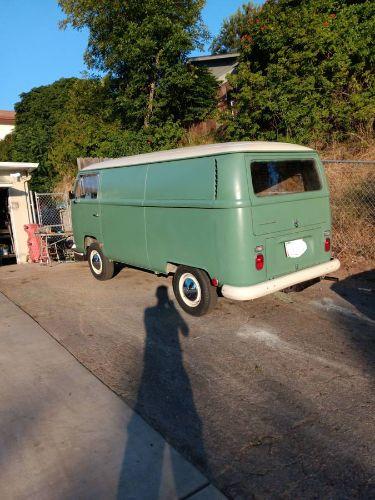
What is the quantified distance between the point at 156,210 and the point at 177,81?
466 inches

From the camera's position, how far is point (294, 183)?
5.27 metres

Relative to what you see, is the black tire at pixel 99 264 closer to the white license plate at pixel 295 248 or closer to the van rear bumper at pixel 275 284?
the van rear bumper at pixel 275 284

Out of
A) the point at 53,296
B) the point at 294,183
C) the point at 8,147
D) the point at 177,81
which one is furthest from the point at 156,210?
the point at 8,147

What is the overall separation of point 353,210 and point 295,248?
144 inches

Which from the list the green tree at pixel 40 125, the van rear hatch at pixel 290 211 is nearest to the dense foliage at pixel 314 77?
the van rear hatch at pixel 290 211

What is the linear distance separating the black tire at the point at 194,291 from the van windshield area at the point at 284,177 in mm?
1348

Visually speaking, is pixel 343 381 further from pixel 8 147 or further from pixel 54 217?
pixel 8 147

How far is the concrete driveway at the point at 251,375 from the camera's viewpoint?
2.58 m

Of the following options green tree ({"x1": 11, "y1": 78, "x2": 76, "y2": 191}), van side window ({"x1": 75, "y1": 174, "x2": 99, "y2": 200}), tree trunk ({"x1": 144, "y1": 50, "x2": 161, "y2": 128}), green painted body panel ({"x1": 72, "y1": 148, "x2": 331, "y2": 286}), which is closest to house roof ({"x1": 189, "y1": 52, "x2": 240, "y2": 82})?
tree trunk ({"x1": 144, "y1": 50, "x2": 161, "y2": 128})

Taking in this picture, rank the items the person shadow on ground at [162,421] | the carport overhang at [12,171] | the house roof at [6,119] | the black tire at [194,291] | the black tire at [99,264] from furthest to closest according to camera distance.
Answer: the house roof at [6,119] → the carport overhang at [12,171] → the black tire at [99,264] → the black tire at [194,291] → the person shadow on ground at [162,421]

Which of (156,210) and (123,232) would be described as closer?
(156,210)

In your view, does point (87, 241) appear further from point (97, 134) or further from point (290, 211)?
point (97, 134)

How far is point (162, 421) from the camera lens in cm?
312

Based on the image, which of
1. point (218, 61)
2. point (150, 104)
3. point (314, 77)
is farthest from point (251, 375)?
point (218, 61)
